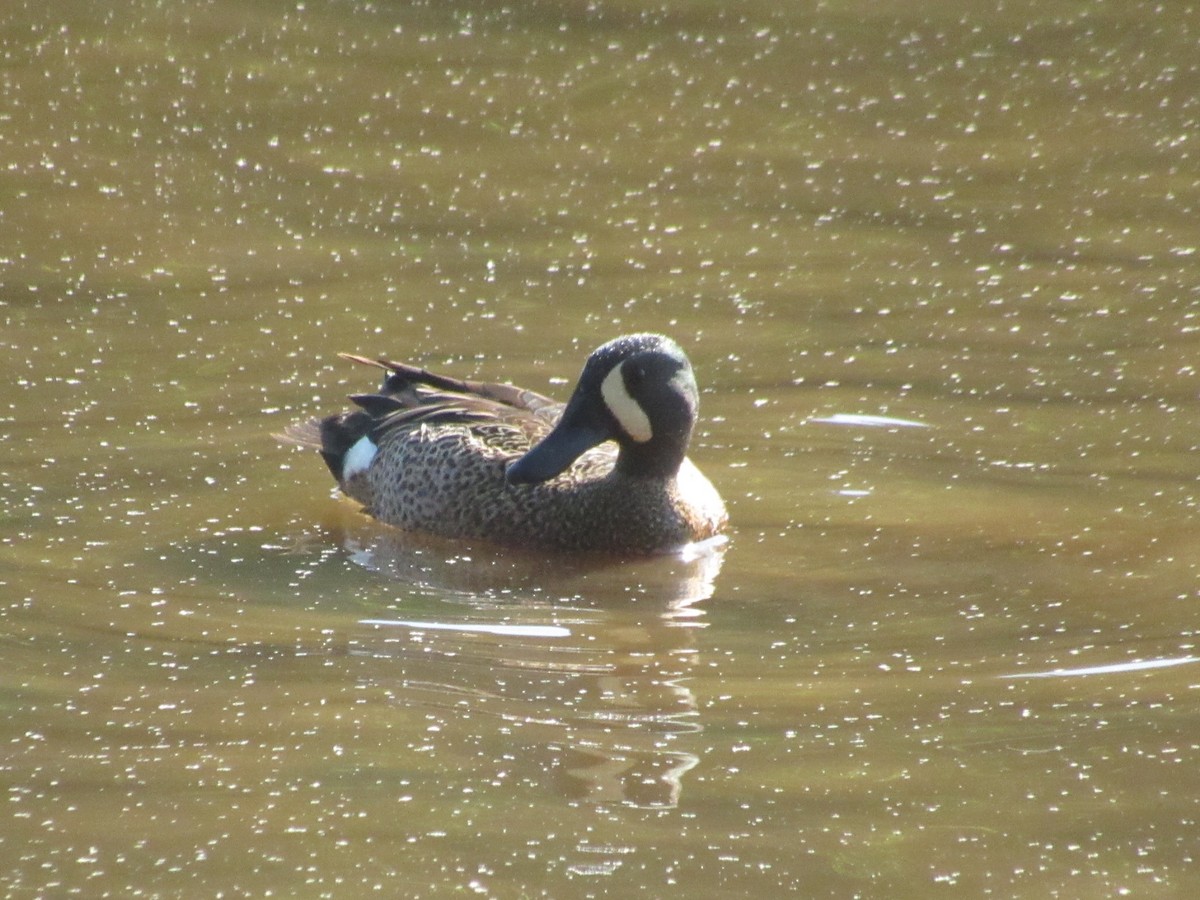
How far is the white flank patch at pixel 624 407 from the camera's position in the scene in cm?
750

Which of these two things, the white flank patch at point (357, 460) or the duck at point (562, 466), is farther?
the white flank patch at point (357, 460)

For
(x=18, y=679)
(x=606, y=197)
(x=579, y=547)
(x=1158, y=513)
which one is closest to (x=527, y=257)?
(x=606, y=197)

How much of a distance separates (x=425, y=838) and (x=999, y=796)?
1371mm

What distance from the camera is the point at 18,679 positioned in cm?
578

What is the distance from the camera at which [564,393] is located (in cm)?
881

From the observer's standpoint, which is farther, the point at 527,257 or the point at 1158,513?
the point at 527,257

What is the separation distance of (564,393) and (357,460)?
3.75ft

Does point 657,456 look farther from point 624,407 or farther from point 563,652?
point 563,652

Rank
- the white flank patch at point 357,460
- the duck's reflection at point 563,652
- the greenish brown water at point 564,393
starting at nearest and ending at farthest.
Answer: the greenish brown water at point 564,393
the duck's reflection at point 563,652
the white flank patch at point 357,460

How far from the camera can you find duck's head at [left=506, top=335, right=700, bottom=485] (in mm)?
7488

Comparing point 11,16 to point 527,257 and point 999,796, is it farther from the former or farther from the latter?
point 999,796

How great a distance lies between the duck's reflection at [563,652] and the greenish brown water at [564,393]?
2 cm

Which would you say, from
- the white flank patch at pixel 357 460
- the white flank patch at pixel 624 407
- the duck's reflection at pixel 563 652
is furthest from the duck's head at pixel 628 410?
the white flank patch at pixel 357 460

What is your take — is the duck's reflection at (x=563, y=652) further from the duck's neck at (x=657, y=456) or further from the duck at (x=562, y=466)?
the duck's neck at (x=657, y=456)
